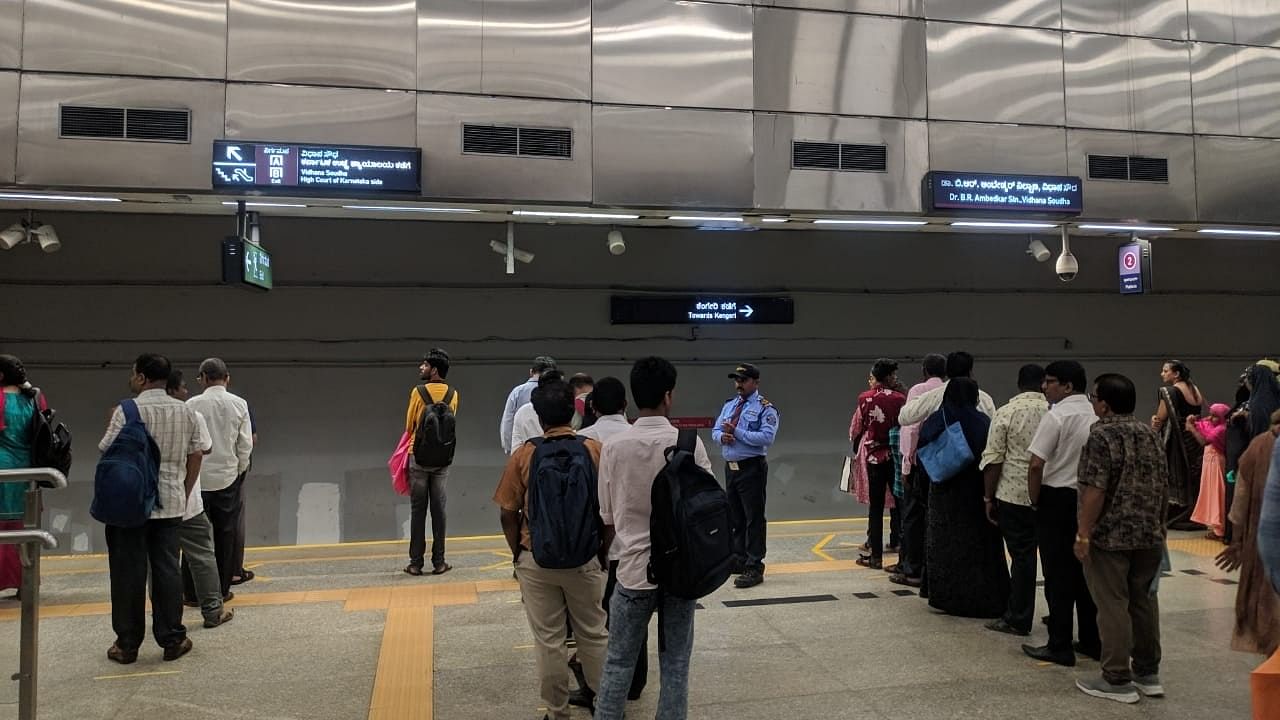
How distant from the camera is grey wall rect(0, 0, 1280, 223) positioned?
23.9 ft

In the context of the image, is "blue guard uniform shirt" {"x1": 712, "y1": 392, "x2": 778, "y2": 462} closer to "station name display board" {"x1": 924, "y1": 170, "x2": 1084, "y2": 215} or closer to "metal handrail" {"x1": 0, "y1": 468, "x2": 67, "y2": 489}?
"station name display board" {"x1": 924, "y1": 170, "x2": 1084, "y2": 215}

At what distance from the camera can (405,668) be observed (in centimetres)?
458

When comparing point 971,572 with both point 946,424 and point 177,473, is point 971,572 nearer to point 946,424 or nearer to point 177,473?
point 946,424

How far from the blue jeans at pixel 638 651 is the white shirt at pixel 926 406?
3.15 meters

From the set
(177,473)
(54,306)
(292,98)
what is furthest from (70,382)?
(177,473)

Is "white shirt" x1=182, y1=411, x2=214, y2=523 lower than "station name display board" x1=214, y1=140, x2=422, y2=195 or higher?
lower

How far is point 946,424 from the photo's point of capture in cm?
543

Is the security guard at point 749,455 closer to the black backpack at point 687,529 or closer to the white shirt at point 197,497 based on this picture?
the black backpack at point 687,529

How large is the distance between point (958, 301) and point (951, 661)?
6931 millimetres

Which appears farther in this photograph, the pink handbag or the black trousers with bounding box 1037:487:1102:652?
the pink handbag

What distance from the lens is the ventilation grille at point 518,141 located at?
7.80 m

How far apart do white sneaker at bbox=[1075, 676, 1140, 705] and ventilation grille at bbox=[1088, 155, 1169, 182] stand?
675cm

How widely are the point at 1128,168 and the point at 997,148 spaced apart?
164 cm

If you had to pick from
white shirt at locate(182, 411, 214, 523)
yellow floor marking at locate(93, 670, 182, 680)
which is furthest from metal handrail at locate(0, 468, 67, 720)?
white shirt at locate(182, 411, 214, 523)
